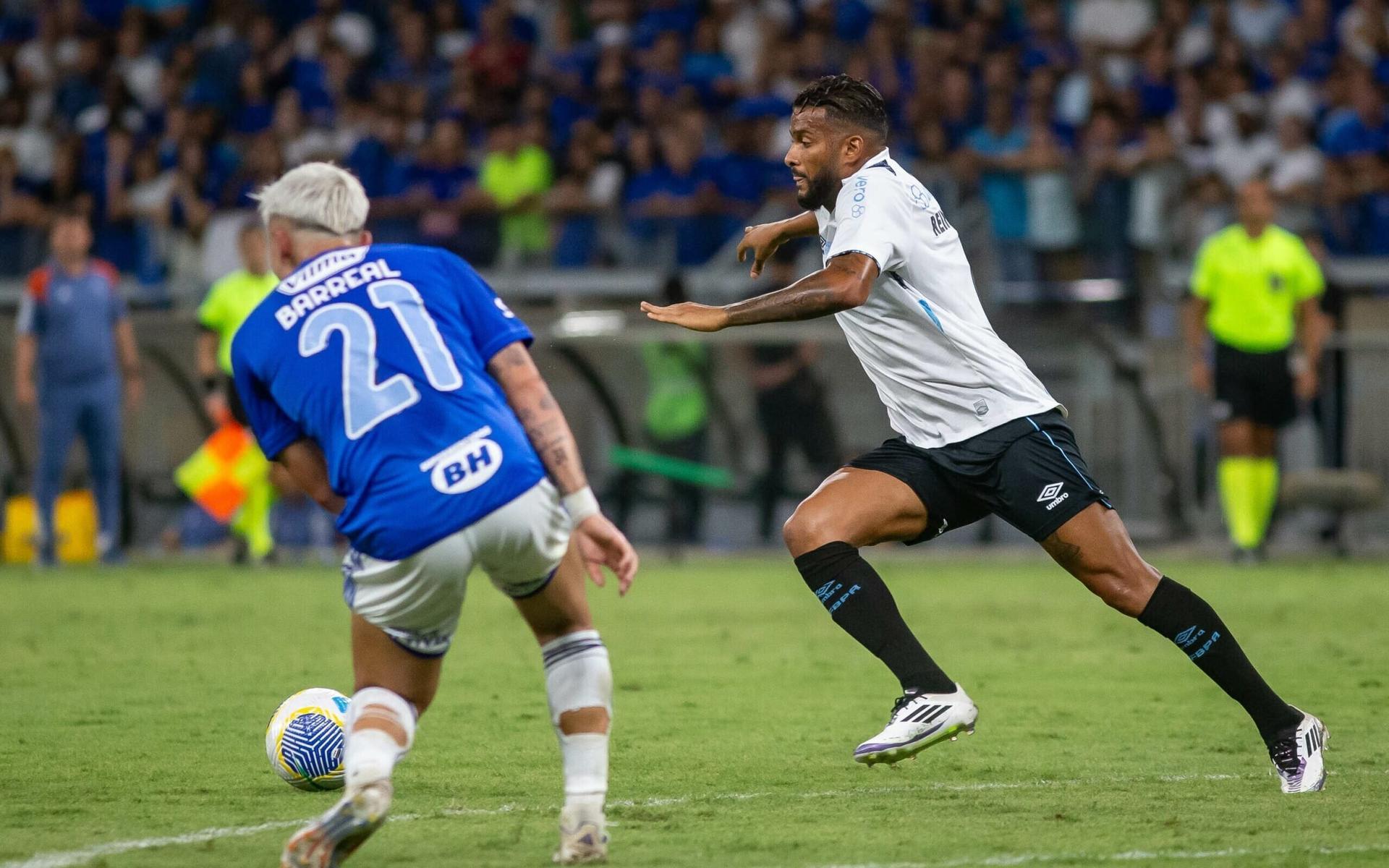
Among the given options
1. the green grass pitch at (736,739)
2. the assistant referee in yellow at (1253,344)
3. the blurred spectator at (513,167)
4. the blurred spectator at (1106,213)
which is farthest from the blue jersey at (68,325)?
the assistant referee in yellow at (1253,344)

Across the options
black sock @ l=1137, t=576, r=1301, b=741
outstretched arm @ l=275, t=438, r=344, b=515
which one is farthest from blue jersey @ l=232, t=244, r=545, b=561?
black sock @ l=1137, t=576, r=1301, b=741

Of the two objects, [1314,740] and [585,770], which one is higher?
[585,770]

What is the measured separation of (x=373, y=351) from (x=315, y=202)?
463 mm

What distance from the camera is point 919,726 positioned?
5.69m

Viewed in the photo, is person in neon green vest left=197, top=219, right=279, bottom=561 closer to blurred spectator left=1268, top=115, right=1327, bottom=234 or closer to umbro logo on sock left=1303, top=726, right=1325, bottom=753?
blurred spectator left=1268, top=115, right=1327, bottom=234

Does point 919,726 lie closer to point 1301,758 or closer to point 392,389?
point 1301,758

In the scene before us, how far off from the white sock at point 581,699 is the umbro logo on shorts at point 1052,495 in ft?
5.96

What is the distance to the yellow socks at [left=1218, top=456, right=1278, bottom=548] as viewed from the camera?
14328 mm

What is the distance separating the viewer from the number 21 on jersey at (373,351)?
15.1 ft

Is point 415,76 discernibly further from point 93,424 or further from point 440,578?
point 440,578

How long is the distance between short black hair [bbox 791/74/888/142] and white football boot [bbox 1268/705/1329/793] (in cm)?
231

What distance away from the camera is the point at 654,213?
1667 cm

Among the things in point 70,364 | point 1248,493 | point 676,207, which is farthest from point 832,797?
point 676,207

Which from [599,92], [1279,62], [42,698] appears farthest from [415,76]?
[42,698]
